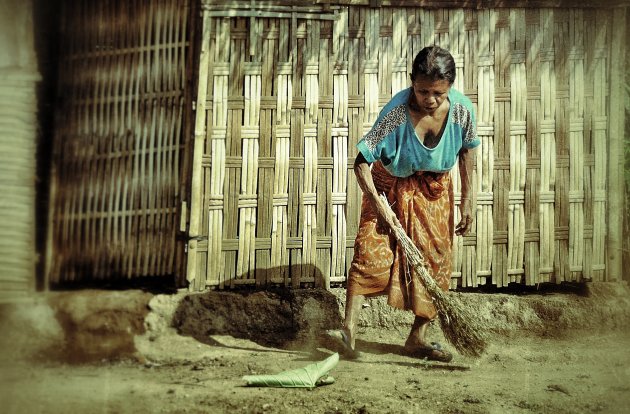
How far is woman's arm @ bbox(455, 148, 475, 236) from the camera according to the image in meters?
4.01

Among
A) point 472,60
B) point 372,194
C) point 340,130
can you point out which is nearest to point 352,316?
point 372,194

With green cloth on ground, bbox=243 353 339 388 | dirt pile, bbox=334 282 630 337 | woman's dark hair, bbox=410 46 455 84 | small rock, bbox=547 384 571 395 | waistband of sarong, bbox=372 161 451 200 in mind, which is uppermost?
woman's dark hair, bbox=410 46 455 84

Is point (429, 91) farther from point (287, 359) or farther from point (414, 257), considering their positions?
point (287, 359)

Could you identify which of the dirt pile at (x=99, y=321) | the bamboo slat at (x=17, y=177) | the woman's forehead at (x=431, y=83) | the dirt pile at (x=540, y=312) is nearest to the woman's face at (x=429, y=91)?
the woman's forehead at (x=431, y=83)

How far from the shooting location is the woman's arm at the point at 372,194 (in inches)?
149

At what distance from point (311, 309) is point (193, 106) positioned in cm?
172

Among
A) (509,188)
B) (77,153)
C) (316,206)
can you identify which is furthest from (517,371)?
(77,153)

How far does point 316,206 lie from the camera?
436cm

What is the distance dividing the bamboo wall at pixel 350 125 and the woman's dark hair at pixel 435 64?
25.3 inches

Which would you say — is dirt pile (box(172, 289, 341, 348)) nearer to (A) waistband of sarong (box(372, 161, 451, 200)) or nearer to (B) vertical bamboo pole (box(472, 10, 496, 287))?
(A) waistband of sarong (box(372, 161, 451, 200))

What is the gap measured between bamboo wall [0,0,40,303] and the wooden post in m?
4.15

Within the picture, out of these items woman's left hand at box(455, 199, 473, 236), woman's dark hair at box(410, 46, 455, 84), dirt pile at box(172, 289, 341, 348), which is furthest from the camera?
dirt pile at box(172, 289, 341, 348)

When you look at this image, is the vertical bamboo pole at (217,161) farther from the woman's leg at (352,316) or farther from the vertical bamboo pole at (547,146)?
the vertical bamboo pole at (547,146)

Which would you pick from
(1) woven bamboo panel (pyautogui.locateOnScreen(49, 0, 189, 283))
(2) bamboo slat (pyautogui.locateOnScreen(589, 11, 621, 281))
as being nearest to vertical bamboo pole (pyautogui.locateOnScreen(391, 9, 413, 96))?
(2) bamboo slat (pyautogui.locateOnScreen(589, 11, 621, 281))
